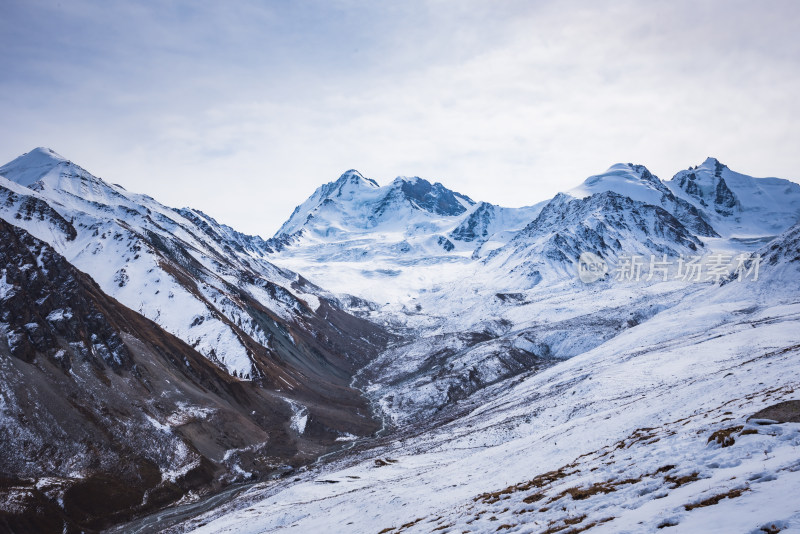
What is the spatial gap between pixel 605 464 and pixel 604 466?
0.52 metres

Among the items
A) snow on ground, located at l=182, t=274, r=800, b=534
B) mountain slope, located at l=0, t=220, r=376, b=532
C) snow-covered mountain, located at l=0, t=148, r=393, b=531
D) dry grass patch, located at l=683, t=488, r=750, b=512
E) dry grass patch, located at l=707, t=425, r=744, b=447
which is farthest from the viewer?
snow-covered mountain, located at l=0, t=148, r=393, b=531

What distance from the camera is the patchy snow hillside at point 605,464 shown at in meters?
17.0

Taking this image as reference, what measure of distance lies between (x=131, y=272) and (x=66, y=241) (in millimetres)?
24801

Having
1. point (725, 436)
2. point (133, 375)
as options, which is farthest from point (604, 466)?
point (133, 375)

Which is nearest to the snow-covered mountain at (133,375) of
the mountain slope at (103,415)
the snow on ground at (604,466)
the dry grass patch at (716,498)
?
the mountain slope at (103,415)

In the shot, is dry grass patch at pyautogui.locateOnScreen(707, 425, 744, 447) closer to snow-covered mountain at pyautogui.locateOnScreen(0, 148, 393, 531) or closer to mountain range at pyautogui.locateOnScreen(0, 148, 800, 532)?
mountain range at pyautogui.locateOnScreen(0, 148, 800, 532)

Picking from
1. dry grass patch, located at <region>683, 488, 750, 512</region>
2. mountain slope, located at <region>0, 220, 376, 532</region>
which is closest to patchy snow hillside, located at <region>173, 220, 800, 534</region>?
dry grass patch, located at <region>683, 488, 750, 512</region>

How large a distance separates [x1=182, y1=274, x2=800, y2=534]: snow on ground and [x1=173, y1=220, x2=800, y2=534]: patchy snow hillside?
0.11m

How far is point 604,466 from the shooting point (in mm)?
26797

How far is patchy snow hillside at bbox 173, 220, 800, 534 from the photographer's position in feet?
55.7

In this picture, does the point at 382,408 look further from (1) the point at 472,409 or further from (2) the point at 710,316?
(2) the point at 710,316

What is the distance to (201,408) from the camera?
99500 mm

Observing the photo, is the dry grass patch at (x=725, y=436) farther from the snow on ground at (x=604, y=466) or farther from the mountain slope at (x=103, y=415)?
the mountain slope at (x=103, y=415)

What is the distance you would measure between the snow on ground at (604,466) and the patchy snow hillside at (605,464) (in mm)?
112
